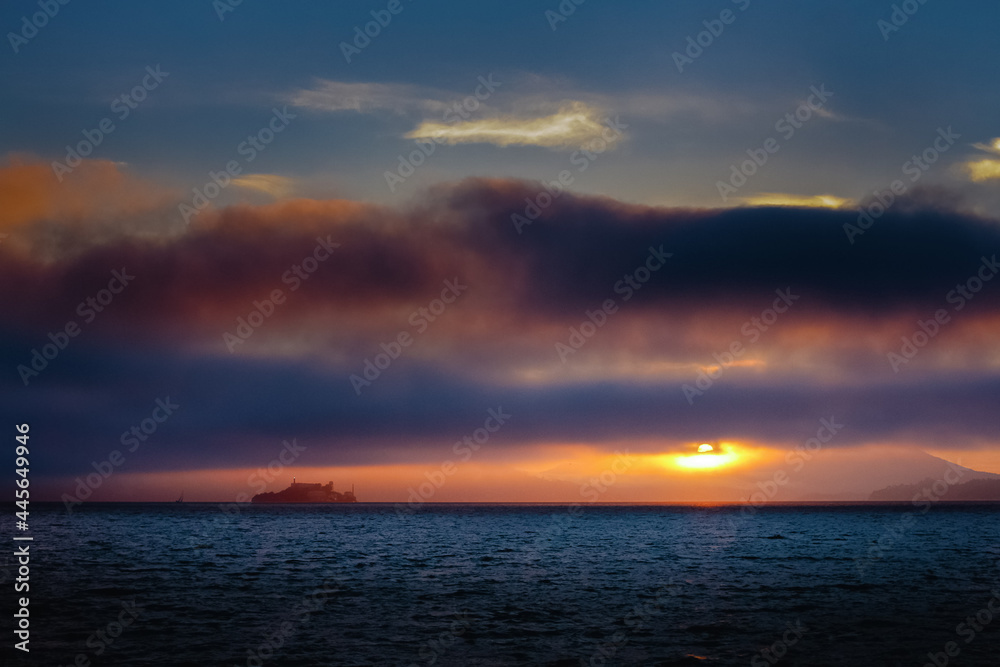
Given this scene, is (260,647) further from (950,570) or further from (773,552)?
(773,552)

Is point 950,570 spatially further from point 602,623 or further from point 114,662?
point 114,662

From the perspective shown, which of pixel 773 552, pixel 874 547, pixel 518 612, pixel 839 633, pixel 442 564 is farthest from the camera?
pixel 874 547

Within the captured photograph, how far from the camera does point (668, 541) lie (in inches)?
4200

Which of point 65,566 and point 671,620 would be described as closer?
point 671,620

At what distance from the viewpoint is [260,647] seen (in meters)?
30.7

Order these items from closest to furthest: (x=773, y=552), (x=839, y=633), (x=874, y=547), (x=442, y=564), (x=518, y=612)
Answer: (x=839, y=633)
(x=518, y=612)
(x=442, y=564)
(x=773, y=552)
(x=874, y=547)

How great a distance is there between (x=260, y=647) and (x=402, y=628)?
696cm

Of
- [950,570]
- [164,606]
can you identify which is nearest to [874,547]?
[950,570]

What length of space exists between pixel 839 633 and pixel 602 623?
1076 cm

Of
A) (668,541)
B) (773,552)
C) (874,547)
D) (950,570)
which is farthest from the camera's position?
(668,541)

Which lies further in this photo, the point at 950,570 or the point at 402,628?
the point at 950,570

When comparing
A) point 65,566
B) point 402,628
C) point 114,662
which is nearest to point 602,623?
point 402,628

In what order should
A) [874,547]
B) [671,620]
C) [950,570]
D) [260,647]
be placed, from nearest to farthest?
[260,647]
[671,620]
[950,570]
[874,547]

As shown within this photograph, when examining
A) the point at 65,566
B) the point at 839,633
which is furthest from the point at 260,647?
the point at 65,566
